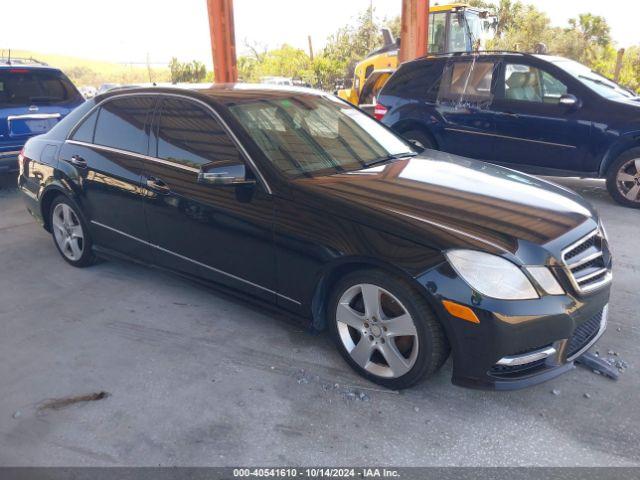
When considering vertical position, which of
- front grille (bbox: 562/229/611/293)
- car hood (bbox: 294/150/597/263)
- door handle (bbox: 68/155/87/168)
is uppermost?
door handle (bbox: 68/155/87/168)

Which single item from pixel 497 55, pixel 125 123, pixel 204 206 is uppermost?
pixel 497 55

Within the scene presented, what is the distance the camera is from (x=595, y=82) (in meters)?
6.67

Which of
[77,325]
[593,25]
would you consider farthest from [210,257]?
[593,25]

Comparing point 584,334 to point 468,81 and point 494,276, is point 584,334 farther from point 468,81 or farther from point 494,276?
point 468,81

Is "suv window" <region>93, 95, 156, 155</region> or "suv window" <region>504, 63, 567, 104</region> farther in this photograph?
"suv window" <region>504, 63, 567, 104</region>

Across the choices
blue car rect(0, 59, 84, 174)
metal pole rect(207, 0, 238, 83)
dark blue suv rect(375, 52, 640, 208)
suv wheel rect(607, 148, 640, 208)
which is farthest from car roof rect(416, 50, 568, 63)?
blue car rect(0, 59, 84, 174)

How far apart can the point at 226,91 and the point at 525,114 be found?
442cm

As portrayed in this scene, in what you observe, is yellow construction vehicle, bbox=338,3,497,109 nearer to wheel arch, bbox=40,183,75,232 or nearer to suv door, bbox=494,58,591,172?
suv door, bbox=494,58,591,172

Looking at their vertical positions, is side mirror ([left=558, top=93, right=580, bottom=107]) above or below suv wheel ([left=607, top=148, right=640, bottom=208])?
above

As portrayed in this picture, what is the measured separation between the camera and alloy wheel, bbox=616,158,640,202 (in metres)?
6.13

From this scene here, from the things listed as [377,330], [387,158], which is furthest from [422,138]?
[377,330]

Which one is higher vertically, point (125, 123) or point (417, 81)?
point (417, 81)

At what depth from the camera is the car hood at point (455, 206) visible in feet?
8.35

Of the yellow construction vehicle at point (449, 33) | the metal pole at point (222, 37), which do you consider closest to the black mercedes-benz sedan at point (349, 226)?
the metal pole at point (222, 37)
